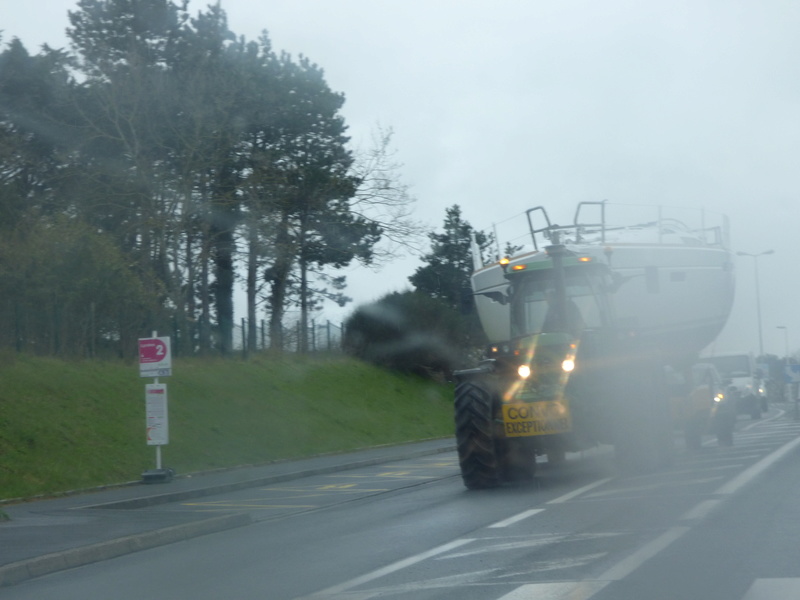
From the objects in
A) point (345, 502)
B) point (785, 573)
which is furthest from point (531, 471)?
point (785, 573)

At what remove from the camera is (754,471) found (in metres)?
15.3

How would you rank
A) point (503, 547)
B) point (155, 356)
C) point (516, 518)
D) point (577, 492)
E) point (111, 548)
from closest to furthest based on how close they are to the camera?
point (503, 547)
point (111, 548)
point (516, 518)
point (577, 492)
point (155, 356)

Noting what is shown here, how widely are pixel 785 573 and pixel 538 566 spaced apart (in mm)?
1881

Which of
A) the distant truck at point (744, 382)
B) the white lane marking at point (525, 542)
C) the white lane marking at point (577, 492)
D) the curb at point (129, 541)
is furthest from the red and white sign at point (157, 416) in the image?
the distant truck at point (744, 382)

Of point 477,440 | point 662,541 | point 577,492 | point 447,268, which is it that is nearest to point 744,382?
point 447,268

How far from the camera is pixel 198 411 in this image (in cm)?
2530

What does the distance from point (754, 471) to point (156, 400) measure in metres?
10.8

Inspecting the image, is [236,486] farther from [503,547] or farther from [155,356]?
[503,547]

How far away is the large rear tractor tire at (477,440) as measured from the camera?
1529 cm

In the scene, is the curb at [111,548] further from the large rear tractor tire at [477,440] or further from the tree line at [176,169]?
the tree line at [176,169]

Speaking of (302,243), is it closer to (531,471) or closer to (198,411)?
(198,411)

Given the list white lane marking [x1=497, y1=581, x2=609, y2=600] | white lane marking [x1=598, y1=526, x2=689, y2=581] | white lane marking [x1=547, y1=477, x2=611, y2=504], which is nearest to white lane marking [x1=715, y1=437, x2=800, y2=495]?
white lane marking [x1=547, y1=477, x2=611, y2=504]

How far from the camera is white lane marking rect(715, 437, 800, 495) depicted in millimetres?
13172

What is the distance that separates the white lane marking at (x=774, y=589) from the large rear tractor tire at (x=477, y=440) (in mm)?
7880
